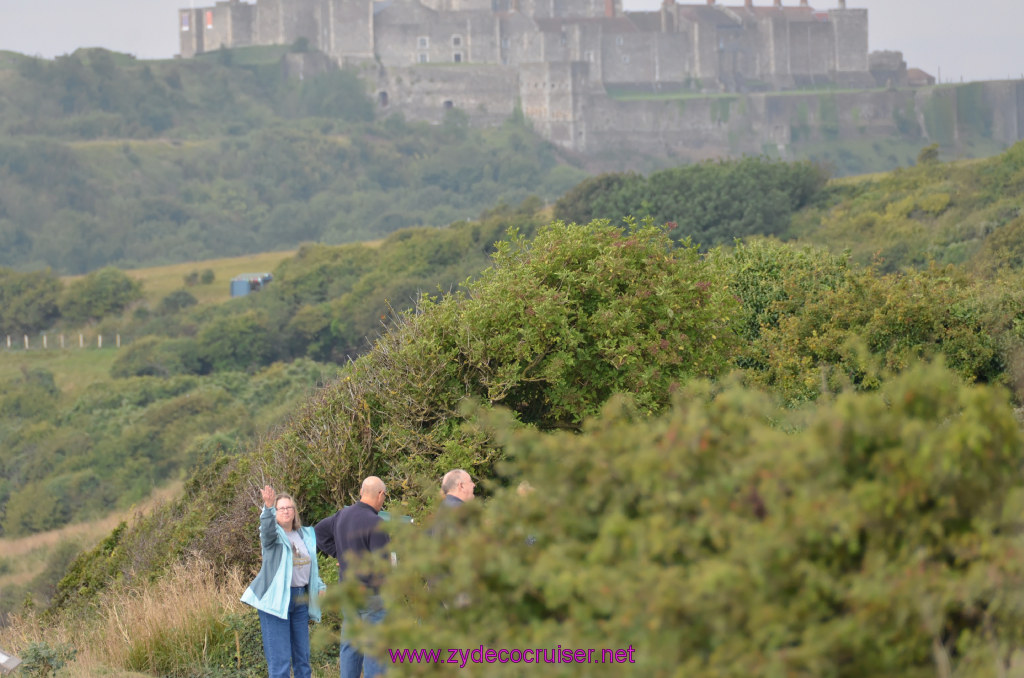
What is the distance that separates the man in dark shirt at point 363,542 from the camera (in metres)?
5.02

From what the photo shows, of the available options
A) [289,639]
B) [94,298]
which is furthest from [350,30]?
[289,639]

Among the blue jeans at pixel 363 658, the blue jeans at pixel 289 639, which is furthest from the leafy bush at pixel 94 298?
the blue jeans at pixel 363 658

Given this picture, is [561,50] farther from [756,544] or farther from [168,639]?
[756,544]

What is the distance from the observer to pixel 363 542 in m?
5.03

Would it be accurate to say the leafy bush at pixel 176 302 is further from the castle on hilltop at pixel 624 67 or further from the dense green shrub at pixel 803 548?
the dense green shrub at pixel 803 548

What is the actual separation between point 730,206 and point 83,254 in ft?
153

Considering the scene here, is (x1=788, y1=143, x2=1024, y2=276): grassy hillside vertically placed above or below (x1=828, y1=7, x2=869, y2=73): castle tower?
below

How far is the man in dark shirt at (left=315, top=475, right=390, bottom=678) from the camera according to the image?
16.5ft

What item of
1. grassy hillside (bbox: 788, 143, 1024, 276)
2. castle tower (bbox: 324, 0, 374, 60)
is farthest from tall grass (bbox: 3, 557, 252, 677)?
castle tower (bbox: 324, 0, 374, 60)

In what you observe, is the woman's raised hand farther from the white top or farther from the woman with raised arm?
the white top

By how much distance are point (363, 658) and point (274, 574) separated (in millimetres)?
541

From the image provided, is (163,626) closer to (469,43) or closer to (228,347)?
(228,347)

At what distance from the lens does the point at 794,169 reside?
4103 cm

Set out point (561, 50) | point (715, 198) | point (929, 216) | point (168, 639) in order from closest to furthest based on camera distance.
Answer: point (168, 639) → point (929, 216) → point (715, 198) → point (561, 50)
